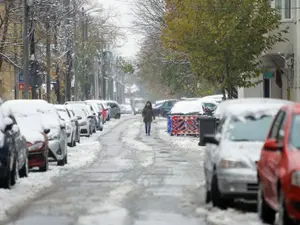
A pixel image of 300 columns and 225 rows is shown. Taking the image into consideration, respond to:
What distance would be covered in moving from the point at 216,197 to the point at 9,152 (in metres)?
4.79

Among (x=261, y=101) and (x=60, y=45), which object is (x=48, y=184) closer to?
(x=261, y=101)

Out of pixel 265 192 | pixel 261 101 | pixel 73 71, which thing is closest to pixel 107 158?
pixel 261 101

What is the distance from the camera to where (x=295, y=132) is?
1187cm

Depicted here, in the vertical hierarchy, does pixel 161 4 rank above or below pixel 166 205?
above

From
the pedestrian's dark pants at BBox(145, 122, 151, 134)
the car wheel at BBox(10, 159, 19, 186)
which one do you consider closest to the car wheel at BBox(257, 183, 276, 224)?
the car wheel at BBox(10, 159, 19, 186)

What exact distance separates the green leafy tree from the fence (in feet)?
18.6

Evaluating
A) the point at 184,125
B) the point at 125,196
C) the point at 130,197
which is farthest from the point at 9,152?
the point at 184,125

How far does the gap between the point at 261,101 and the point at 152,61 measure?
54.0 meters

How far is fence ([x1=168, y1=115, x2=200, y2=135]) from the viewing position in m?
44.3

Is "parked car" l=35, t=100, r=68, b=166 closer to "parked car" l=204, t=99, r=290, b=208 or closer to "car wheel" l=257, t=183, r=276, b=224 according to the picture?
"parked car" l=204, t=99, r=290, b=208

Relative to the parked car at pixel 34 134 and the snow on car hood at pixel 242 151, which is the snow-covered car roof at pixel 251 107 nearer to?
the snow on car hood at pixel 242 151

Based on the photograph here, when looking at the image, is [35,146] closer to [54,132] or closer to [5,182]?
[54,132]

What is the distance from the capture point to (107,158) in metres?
29.5

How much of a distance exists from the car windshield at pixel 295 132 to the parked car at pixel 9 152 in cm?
700
